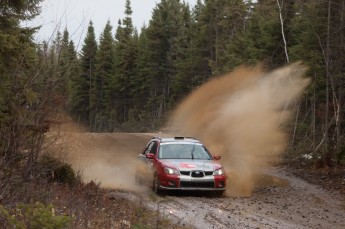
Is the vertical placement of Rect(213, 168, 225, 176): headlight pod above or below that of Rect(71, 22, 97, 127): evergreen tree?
below

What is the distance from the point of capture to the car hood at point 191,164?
14.6 meters

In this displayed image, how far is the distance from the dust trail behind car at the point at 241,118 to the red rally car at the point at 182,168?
2.05 meters

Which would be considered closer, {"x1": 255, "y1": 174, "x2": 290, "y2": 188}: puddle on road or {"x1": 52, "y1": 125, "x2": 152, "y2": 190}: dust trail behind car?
{"x1": 52, "y1": 125, "x2": 152, "y2": 190}: dust trail behind car

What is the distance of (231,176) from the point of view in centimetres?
1797

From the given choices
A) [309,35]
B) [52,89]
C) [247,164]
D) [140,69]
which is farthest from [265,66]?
[140,69]

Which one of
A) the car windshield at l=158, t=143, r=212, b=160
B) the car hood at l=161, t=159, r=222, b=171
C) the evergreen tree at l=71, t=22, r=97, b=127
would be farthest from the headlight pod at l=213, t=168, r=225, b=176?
the evergreen tree at l=71, t=22, r=97, b=127

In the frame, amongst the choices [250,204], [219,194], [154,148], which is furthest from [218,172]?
[154,148]

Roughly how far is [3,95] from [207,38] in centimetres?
5167

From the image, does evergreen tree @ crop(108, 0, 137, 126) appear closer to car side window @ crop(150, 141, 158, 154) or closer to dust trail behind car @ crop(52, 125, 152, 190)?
dust trail behind car @ crop(52, 125, 152, 190)

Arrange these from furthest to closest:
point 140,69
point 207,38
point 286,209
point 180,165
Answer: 1. point 140,69
2. point 207,38
3. point 180,165
4. point 286,209

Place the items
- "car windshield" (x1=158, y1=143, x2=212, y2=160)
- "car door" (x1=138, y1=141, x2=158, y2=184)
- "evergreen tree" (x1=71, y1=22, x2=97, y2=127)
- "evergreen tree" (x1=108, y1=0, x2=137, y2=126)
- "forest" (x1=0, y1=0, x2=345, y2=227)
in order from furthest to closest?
"evergreen tree" (x1=71, y1=22, x2=97, y2=127) < "evergreen tree" (x1=108, y1=0, x2=137, y2=126) < "car door" (x1=138, y1=141, x2=158, y2=184) < "car windshield" (x1=158, y1=143, x2=212, y2=160) < "forest" (x1=0, y1=0, x2=345, y2=227)

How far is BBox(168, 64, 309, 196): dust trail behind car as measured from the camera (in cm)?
2152

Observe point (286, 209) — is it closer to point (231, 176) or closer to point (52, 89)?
point (231, 176)

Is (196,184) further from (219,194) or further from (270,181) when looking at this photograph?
(270,181)
